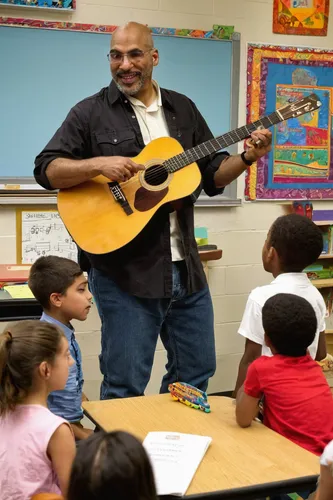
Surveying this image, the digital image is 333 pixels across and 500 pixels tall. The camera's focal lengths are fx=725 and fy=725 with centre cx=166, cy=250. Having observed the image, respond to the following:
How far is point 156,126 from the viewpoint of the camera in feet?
9.32

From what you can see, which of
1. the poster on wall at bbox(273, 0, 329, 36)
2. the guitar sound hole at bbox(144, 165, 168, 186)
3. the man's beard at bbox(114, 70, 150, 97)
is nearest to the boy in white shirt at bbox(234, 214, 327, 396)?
the guitar sound hole at bbox(144, 165, 168, 186)

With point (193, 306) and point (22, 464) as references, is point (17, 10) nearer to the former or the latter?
point (193, 306)

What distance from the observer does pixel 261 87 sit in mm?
4359

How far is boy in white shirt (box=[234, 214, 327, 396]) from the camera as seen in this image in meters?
2.52

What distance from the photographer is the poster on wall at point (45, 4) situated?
369 cm

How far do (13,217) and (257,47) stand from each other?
176cm

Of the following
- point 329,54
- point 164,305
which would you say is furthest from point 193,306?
point 329,54

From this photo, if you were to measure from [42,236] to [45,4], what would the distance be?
1.21 m

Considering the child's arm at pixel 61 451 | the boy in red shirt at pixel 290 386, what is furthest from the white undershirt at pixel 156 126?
the child's arm at pixel 61 451

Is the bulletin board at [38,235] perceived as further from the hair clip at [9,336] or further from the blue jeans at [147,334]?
the hair clip at [9,336]

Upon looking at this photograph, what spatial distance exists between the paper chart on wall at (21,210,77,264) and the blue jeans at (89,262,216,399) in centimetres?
118

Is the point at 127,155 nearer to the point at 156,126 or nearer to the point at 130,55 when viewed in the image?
the point at 156,126

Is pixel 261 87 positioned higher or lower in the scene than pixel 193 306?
higher

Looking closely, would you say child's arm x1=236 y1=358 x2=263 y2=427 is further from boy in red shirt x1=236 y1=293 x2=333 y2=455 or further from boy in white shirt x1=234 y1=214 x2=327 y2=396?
boy in white shirt x1=234 y1=214 x2=327 y2=396
